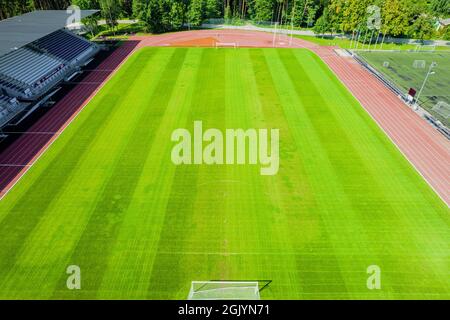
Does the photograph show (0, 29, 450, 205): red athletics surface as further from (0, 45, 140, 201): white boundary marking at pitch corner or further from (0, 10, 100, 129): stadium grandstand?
(0, 10, 100, 129): stadium grandstand

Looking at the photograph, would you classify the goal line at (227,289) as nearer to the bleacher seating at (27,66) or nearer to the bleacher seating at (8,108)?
the bleacher seating at (8,108)

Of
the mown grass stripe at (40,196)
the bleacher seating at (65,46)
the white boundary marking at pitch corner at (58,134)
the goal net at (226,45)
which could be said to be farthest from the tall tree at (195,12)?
the mown grass stripe at (40,196)

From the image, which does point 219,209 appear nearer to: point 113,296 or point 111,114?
point 113,296

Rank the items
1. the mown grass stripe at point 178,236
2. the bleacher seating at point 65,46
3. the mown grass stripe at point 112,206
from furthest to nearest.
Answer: the bleacher seating at point 65,46
the mown grass stripe at point 112,206
the mown grass stripe at point 178,236

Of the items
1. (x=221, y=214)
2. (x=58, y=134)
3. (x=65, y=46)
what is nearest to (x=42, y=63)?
(x=65, y=46)

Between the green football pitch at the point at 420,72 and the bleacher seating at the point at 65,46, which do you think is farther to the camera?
the bleacher seating at the point at 65,46

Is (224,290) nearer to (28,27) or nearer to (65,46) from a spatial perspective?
(28,27)
